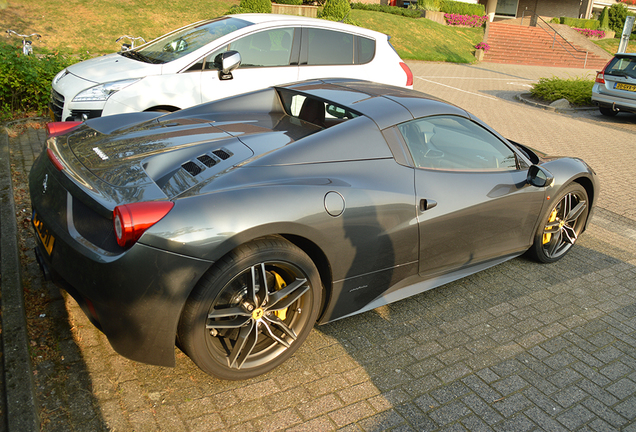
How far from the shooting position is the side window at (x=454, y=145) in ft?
11.4

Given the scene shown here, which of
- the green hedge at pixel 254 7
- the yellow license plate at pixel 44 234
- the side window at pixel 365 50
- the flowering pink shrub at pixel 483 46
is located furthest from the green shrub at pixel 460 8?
the yellow license plate at pixel 44 234

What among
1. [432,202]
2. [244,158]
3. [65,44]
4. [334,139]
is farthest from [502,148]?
[65,44]

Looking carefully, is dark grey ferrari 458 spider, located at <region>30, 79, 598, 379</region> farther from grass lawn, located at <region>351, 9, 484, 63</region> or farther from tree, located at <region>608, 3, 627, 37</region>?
tree, located at <region>608, 3, 627, 37</region>

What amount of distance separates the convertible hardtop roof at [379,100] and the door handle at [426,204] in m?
0.55

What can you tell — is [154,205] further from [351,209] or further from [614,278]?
[614,278]

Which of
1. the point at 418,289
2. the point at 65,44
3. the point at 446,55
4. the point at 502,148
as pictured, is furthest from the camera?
the point at 446,55

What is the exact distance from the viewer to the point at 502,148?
4031mm

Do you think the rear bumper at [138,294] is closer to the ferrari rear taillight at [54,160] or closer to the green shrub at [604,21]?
the ferrari rear taillight at [54,160]

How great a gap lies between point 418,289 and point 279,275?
1.14 meters

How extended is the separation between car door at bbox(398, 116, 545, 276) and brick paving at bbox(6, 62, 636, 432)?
0.44 m

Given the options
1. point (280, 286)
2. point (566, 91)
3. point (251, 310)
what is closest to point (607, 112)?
point (566, 91)

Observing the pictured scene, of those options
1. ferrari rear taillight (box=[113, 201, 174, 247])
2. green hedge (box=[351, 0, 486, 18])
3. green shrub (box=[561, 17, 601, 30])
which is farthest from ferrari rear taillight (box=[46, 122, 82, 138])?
green shrub (box=[561, 17, 601, 30])

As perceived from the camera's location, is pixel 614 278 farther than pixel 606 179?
No

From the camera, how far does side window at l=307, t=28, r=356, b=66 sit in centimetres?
715
